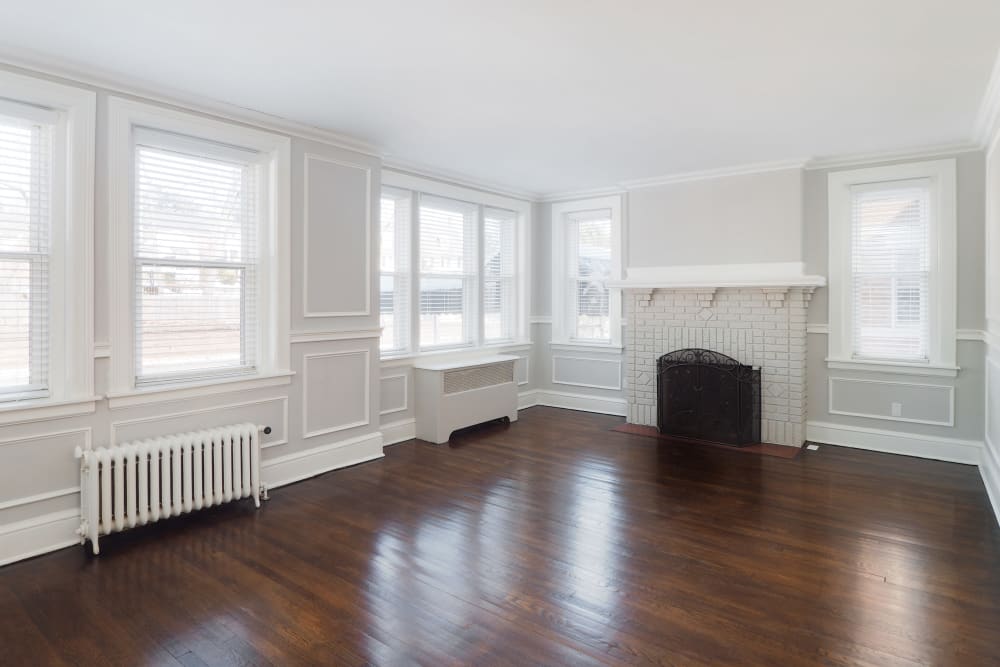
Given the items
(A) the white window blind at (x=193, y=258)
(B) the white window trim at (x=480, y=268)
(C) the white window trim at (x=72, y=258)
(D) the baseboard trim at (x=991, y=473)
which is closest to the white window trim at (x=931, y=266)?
(D) the baseboard trim at (x=991, y=473)

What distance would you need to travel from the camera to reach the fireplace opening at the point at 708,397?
5.13 metres

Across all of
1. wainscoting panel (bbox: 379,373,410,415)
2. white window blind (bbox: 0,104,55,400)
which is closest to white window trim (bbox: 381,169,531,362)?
wainscoting panel (bbox: 379,373,410,415)

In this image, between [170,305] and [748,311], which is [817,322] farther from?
[170,305]

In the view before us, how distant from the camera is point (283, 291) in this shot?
3.99 metres

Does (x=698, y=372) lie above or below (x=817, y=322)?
below

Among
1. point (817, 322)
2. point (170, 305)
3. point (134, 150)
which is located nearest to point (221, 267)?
point (170, 305)

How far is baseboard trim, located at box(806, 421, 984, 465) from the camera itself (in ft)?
15.0

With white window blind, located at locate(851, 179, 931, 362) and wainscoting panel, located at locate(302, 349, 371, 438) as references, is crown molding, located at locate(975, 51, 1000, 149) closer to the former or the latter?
white window blind, located at locate(851, 179, 931, 362)

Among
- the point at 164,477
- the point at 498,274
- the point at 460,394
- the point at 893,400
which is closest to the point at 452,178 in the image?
the point at 498,274

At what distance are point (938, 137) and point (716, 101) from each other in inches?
82.9

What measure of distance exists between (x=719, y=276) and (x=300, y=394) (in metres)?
3.84

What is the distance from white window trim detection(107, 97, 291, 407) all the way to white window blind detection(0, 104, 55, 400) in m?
0.29

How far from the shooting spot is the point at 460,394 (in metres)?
5.41

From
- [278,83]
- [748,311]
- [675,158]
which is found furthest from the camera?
[748,311]
